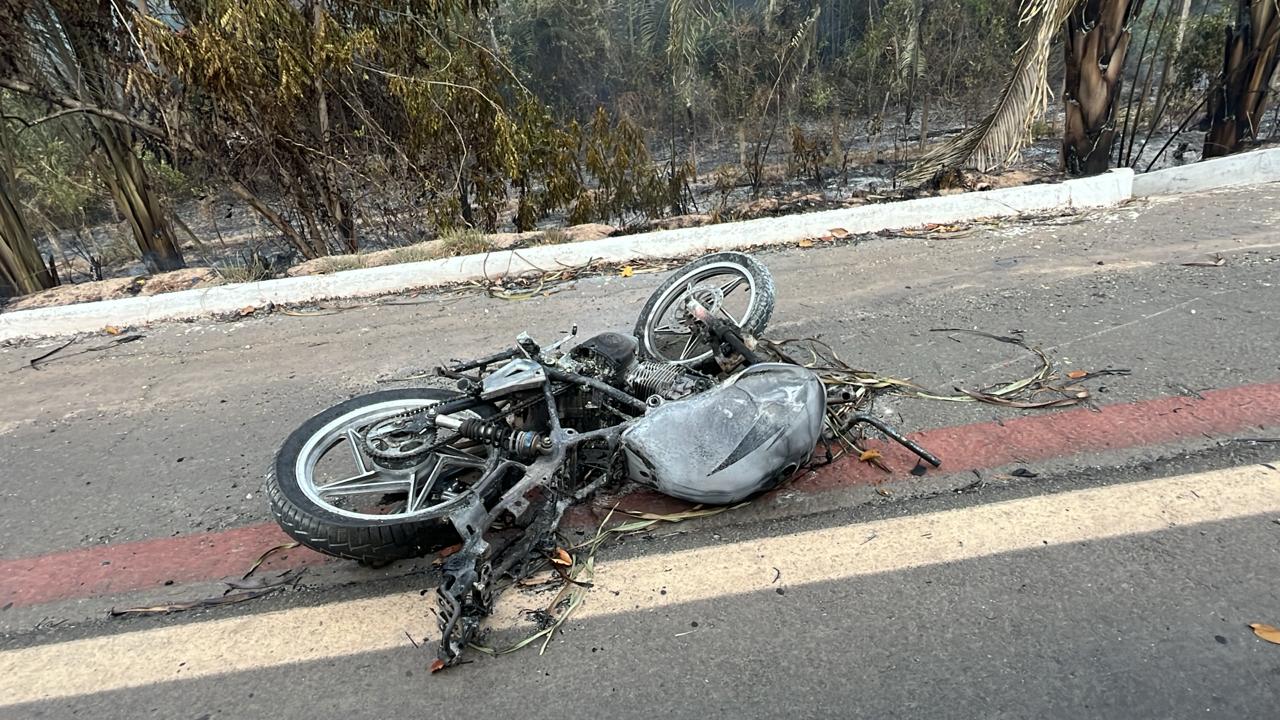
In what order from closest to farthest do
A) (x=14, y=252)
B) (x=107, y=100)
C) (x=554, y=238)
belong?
(x=554, y=238) → (x=14, y=252) → (x=107, y=100)

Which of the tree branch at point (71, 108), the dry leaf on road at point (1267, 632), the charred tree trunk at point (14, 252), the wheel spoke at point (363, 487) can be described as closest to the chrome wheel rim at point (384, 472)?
the wheel spoke at point (363, 487)

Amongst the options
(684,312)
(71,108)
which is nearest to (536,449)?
(684,312)

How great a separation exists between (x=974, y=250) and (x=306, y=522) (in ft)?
17.0

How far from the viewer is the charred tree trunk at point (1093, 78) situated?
7.16m

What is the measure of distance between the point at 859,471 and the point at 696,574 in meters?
0.89

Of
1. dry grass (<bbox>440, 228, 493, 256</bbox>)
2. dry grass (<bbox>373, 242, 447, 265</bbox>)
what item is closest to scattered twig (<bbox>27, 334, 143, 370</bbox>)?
dry grass (<bbox>373, 242, 447, 265</bbox>)

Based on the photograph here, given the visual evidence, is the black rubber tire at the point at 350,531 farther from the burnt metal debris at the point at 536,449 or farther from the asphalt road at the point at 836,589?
the asphalt road at the point at 836,589

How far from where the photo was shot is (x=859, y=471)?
2895mm

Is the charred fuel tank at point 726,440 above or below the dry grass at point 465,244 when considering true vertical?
below

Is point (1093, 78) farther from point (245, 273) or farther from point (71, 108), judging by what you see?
point (71, 108)

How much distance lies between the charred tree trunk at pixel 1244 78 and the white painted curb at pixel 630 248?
271cm

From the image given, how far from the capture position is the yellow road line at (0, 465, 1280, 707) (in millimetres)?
2320

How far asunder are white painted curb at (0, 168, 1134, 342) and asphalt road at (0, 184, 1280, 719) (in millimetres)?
1938

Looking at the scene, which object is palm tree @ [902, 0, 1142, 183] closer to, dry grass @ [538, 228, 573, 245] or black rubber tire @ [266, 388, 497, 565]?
dry grass @ [538, 228, 573, 245]
